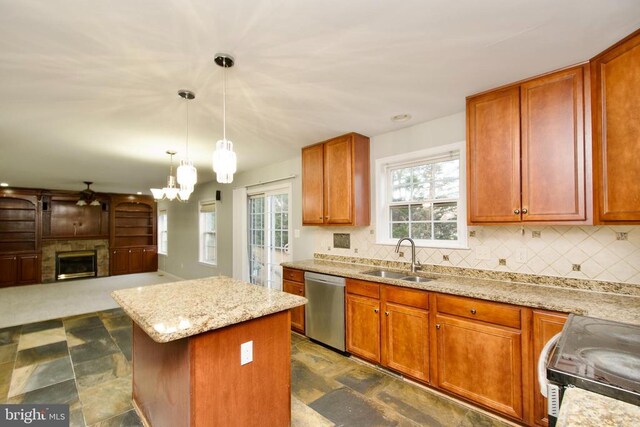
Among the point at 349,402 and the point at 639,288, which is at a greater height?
the point at 639,288

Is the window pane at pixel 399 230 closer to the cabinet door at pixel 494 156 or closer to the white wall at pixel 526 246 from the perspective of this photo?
the white wall at pixel 526 246

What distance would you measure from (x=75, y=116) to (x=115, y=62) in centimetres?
132

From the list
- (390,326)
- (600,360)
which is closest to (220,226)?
(390,326)

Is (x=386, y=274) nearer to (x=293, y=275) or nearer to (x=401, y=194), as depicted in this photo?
(x=401, y=194)

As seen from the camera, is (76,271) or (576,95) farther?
(76,271)

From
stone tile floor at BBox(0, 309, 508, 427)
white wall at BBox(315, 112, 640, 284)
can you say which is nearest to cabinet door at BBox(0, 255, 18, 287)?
stone tile floor at BBox(0, 309, 508, 427)

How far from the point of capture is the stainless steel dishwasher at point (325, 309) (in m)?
Answer: 3.02

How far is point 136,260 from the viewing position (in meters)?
8.88

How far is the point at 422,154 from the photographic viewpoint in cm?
300

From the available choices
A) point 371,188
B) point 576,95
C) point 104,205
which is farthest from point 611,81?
point 104,205

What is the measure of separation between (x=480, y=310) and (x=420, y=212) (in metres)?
1.23

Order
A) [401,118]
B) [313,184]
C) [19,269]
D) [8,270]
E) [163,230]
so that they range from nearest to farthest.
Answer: [401,118]
[313,184]
[8,270]
[19,269]
[163,230]

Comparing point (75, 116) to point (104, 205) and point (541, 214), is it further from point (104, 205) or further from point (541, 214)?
point (104, 205)

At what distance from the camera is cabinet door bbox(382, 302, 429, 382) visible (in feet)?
7.82
